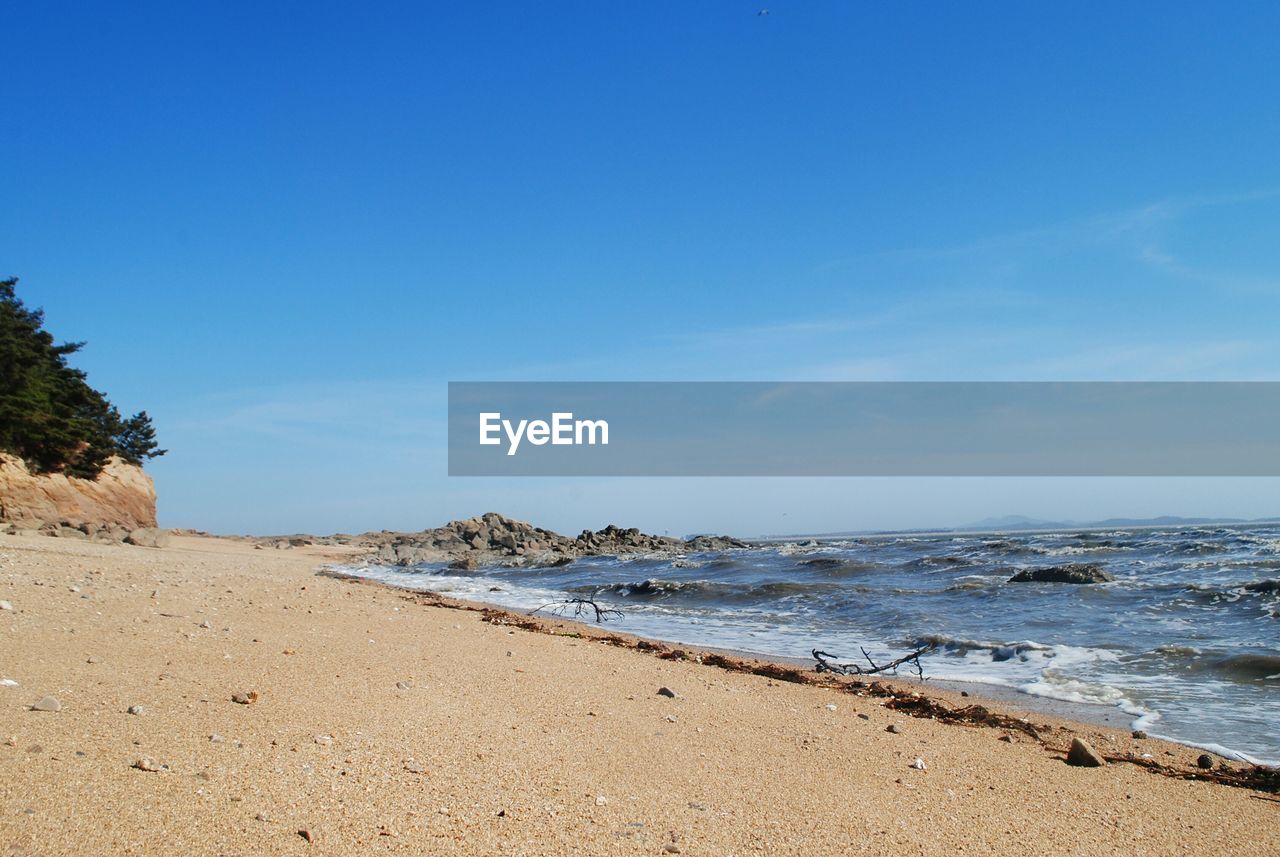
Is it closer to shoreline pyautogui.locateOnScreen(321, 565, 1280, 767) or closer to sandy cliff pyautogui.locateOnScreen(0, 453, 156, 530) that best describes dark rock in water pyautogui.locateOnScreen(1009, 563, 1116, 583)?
shoreline pyautogui.locateOnScreen(321, 565, 1280, 767)

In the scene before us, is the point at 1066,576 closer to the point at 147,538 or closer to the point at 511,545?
the point at 147,538

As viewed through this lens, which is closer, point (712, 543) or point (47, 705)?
point (47, 705)

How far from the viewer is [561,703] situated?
549 centimetres

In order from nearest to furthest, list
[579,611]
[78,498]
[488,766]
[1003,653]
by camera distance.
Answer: [488,766] < [1003,653] < [579,611] < [78,498]

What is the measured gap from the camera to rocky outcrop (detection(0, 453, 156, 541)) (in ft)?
72.6

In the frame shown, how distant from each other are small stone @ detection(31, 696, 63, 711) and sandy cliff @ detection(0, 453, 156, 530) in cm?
2218

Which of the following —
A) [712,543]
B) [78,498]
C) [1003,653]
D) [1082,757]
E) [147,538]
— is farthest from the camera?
[712,543]

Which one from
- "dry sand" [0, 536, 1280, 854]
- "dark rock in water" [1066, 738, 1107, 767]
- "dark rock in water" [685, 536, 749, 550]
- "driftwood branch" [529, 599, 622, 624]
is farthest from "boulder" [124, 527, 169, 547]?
"dark rock in water" [685, 536, 749, 550]

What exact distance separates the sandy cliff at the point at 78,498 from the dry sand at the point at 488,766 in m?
20.2

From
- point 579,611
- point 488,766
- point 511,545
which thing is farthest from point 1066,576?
point 511,545

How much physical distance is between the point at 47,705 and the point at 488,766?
7.34 ft

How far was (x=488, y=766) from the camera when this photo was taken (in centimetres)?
383

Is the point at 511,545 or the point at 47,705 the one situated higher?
the point at 47,705

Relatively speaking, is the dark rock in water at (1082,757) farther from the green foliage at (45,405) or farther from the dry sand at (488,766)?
the green foliage at (45,405)
